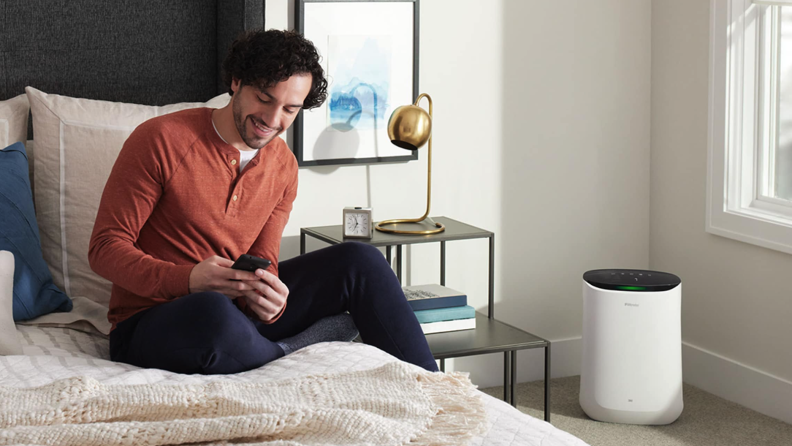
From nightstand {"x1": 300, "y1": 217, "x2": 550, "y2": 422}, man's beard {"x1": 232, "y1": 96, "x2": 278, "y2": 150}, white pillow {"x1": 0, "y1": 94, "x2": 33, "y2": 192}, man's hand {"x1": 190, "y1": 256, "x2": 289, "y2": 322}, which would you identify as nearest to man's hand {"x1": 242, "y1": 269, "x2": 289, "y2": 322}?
man's hand {"x1": 190, "y1": 256, "x2": 289, "y2": 322}

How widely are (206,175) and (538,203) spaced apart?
1468 mm

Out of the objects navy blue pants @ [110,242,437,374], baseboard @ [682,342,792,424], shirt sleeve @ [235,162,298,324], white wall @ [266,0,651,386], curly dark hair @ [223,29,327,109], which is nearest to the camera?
navy blue pants @ [110,242,437,374]

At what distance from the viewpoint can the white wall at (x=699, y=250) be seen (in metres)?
2.63

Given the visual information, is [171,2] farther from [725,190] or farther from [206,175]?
[725,190]

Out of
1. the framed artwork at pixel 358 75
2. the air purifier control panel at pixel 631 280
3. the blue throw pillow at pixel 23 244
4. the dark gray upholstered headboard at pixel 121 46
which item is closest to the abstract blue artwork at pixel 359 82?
the framed artwork at pixel 358 75

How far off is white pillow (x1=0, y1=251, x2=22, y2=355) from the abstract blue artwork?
1.08m

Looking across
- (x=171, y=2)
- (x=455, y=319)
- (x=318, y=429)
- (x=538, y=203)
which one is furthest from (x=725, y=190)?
(x=318, y=429)

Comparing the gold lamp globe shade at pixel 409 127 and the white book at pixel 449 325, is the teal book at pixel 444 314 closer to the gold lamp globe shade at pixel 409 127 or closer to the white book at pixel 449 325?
the white book at pixel 449 325

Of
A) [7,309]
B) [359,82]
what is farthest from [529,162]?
[7,309]

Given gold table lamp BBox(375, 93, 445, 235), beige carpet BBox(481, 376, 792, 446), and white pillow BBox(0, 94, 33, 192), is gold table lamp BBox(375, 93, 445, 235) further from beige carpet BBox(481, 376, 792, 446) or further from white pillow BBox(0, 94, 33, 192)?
white pillow BBox(0, 94, 33, 192)

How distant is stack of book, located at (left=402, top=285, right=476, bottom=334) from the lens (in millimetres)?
2326

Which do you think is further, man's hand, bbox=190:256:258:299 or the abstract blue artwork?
the abstract blue artwork

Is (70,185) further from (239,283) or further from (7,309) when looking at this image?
(239,283)

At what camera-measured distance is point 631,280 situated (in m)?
2.54
